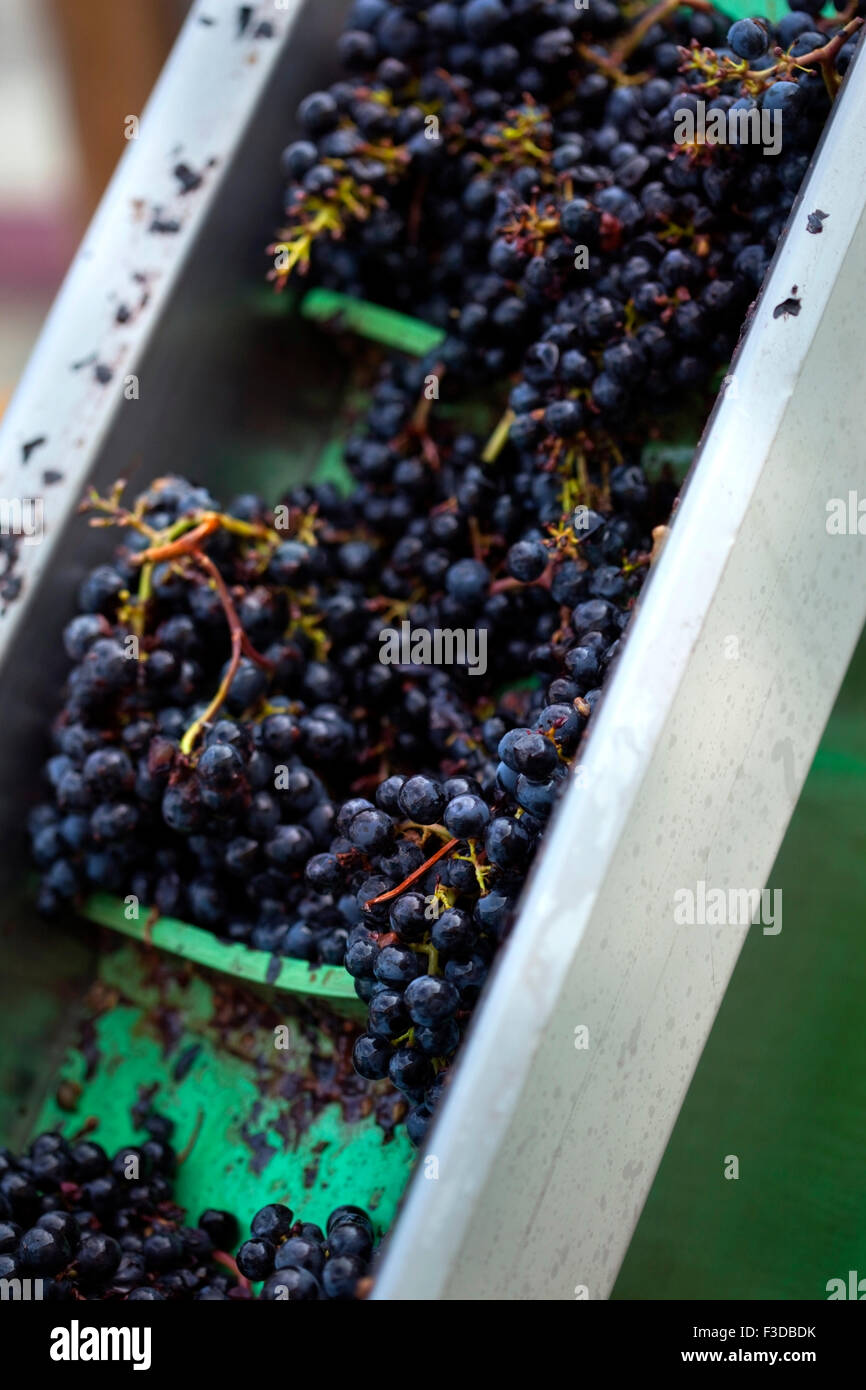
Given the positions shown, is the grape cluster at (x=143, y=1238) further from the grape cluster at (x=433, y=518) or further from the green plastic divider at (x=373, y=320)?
the green plastic divider at (x=373, y=320)

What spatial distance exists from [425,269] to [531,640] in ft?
1.61

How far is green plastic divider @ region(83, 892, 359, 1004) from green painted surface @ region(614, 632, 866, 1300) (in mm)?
334

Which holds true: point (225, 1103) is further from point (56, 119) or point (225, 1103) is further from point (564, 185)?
point (56, 119)

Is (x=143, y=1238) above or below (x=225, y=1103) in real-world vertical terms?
below

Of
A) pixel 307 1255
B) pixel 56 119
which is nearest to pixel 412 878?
pixel 307 1255

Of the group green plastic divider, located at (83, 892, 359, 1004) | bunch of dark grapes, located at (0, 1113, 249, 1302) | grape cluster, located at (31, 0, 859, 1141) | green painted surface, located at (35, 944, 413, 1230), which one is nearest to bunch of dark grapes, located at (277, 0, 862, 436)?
grape cluster, located at (31, 0, 859, 1141)

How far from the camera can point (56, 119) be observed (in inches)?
145

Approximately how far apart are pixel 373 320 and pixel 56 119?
2.86 m

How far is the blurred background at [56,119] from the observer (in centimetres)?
335

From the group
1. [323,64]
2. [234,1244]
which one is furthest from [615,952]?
[323,64]

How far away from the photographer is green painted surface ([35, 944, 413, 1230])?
1054mm

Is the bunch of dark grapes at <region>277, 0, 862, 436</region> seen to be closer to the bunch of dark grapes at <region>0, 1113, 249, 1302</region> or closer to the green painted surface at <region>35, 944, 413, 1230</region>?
the green painted surface at <region>35, 944, 413, 1230</region>

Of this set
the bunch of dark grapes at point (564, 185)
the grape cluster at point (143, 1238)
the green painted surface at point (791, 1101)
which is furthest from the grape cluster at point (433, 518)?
the green painted surface at point (791, 1101)

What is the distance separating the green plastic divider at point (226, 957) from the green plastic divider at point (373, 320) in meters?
0.68
